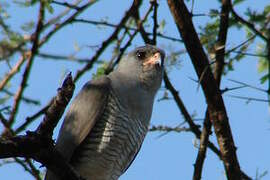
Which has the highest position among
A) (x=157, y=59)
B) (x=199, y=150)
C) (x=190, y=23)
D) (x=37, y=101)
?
(x=157, y=59)

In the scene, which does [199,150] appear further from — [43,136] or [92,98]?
[43,136]

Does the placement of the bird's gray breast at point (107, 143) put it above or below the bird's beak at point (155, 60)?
below

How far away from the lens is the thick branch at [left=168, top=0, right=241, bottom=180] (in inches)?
154

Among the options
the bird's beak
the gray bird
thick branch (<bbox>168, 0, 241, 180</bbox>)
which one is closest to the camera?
thick branch (<bbox>168, 0, 241, 180</bbox>)

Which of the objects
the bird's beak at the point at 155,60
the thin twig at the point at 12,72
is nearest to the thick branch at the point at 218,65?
the bird's beak at the point at 155,60

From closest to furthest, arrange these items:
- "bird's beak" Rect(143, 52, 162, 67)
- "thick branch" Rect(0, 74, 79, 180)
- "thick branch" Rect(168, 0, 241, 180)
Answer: "thick branch" Rect(0, 74, 79, 180)
"thick branch" Rect(168, 0, 241, 180)
"bird's beak" Rect(143, 52, 162, 67)

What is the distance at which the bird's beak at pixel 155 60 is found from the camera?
506 cm

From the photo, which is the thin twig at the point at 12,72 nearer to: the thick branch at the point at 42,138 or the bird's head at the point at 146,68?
the bird's head at the point at 146,68

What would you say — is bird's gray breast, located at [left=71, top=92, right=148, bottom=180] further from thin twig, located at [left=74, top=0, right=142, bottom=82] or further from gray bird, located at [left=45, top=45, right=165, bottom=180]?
thin twig, located at [left=74, top=0, right=142, bottom=82]

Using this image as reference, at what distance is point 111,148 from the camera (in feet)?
14.9

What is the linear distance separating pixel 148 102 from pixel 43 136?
6.56 ft

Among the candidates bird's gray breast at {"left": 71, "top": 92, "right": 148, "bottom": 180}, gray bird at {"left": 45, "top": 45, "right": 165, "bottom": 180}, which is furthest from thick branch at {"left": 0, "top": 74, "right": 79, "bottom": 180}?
bird's gray breast at {"left": 71, "top": 92, "right": 148, "bottom": 180}

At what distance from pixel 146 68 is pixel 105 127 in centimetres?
92

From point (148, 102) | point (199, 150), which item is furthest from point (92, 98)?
point (199, 150)
